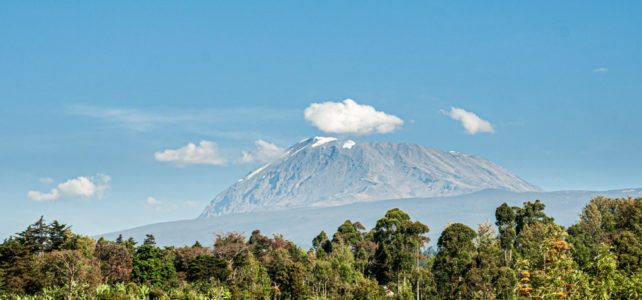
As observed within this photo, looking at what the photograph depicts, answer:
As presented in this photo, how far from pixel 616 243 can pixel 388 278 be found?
3291cm

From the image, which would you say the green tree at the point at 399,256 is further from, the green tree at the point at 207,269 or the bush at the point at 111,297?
the bush at the point at 111,297

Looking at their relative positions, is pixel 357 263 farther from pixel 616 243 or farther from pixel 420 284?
pixel 616 243

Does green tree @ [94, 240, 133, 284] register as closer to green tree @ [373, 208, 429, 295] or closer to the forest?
the forest

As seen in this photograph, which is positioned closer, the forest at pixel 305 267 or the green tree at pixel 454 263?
the green tree at pixel 454 263

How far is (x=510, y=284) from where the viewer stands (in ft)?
225

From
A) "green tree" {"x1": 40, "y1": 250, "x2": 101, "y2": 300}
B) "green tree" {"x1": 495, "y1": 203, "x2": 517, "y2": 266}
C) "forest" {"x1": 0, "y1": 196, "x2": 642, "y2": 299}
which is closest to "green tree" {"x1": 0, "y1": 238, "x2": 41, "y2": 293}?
"forest" {"x1": 0, "y1": 196, "x2": 642, "y2": 299}

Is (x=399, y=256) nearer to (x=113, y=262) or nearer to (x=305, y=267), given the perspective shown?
(x=305, y=267)

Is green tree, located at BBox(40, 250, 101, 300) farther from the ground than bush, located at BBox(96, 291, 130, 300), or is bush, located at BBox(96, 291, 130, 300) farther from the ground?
green tree, located at BBox(40, 250, 101, 300)

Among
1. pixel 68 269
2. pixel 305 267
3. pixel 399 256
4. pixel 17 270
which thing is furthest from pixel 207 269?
pixel 399 256

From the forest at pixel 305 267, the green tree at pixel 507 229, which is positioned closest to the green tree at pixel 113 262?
the forest at pixel 305 267

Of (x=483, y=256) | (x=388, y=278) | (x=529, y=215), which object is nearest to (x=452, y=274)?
(x=483, y=256)

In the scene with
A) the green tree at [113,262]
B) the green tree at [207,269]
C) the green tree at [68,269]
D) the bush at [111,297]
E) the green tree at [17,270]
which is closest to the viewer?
the bush at [111,297]

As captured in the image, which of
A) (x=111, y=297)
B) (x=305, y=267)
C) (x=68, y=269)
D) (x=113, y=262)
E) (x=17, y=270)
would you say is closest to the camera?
(x=111, y=297)

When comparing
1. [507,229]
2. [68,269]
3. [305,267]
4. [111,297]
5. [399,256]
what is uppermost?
[507,229]
